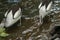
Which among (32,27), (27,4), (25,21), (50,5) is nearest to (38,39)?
(32,27)

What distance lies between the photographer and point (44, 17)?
6.38m

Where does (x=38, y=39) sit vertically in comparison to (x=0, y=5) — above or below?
below

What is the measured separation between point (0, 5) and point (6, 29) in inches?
63.7

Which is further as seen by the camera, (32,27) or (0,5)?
(0,5)

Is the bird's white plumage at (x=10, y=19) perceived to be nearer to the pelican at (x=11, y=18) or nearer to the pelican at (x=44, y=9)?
the pelican at (x=11, y=18)

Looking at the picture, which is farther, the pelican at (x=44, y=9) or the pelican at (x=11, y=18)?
the pelican at (x=44, y=9)

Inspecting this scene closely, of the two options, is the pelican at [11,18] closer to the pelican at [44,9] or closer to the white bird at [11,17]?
the white bird at [11,17]

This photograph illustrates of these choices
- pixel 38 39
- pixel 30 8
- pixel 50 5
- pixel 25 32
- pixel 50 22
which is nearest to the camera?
pixel 38 39

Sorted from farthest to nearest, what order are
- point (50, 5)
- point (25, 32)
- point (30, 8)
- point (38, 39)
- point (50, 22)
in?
1. point (30, 8)
2. point (50, 5)
3. point (50, 22)
4. point (25, 32)
5. point (38, 39)

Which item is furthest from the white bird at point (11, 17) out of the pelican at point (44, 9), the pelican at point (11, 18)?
the pelican at point (44, 9)

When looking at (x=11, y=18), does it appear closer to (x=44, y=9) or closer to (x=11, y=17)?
(x=11, y=17)

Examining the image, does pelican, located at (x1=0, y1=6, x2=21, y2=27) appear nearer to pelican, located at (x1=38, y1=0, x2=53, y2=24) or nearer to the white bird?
the white bird

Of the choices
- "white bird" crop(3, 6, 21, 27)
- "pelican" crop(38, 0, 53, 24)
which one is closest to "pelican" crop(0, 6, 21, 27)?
"white bird" crop(3, 6, 21, 27)

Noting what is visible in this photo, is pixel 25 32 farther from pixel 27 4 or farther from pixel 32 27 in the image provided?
pixel 27 4
